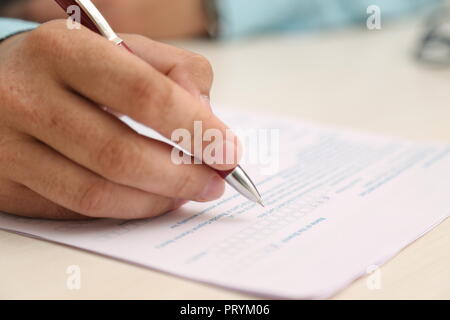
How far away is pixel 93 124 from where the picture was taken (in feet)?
1.26

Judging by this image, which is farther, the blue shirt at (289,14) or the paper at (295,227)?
the blue shirt at (289,14)

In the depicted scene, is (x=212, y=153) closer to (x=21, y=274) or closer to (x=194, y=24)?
(x=21, y=274)

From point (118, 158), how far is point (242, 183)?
0.09 metres

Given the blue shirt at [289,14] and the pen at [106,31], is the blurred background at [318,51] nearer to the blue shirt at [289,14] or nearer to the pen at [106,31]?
the blue shirt at [289,14]

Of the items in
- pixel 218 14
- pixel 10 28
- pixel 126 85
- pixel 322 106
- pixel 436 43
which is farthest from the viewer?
pixel 218 14

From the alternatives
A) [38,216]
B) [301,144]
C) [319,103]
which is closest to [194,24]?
[319,103]

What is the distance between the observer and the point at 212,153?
0.40 meters

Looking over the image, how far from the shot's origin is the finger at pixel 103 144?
385mm

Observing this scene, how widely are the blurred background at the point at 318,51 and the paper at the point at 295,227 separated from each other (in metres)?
0.17

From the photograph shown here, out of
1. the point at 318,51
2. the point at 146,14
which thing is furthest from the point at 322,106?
the point at 146,14

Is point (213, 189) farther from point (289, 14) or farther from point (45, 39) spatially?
point (289, 14)

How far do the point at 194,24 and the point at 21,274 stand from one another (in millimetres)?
892

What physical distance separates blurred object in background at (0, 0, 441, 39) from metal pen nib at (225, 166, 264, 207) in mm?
660

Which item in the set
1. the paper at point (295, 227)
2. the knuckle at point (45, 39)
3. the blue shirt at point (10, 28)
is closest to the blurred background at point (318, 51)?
the paper at point (295, 227)
